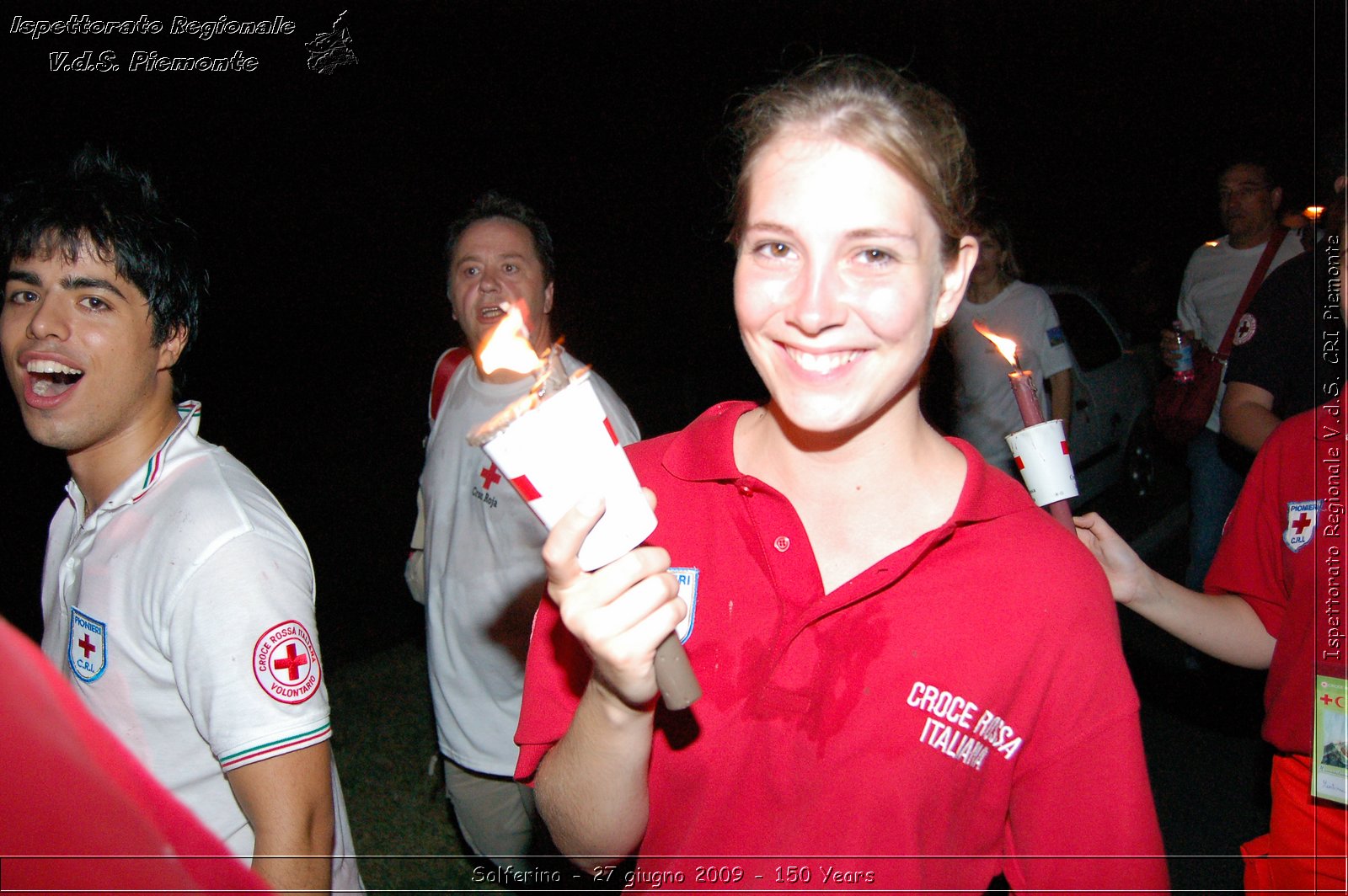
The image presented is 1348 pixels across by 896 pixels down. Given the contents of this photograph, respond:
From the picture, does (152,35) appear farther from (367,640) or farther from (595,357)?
(595,357)

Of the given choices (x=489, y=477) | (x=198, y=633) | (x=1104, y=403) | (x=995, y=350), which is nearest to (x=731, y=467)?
(x=198, y=633)

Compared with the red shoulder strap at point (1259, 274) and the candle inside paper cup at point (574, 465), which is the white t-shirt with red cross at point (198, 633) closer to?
the candle inside paper cup at point (574, 465)

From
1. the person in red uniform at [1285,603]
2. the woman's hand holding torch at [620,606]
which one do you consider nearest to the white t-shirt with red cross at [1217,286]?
the person in red uniform at [1285,603]

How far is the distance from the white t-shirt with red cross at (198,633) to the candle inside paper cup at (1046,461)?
1.83 m

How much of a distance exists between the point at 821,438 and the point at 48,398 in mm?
2165

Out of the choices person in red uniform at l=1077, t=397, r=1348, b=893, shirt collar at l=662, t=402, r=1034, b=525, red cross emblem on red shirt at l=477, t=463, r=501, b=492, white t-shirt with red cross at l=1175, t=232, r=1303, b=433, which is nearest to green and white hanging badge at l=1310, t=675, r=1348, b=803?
person in red uniform at l=1077, t=397, r=1348, b=893

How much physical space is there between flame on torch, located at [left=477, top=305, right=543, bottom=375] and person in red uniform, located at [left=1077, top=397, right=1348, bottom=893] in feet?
5.22

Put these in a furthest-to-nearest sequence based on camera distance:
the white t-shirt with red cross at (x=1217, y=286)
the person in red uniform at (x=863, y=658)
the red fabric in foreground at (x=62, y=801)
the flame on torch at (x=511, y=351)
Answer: the white t-shirt with red cross at (x=1217, y=286), the person in red uniform at (x=863, y=658), the flame on torch at (x=511, y=351), the red fabric in foreground at (x=62, y=801)

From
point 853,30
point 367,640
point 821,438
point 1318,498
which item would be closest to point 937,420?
point 1318,498

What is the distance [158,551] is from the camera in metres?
2.07

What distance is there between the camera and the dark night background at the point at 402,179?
21.3 feet

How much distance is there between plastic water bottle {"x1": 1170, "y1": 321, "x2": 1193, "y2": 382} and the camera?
4906 millimetres

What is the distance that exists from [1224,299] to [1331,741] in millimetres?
4153

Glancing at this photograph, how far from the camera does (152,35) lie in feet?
20.6
